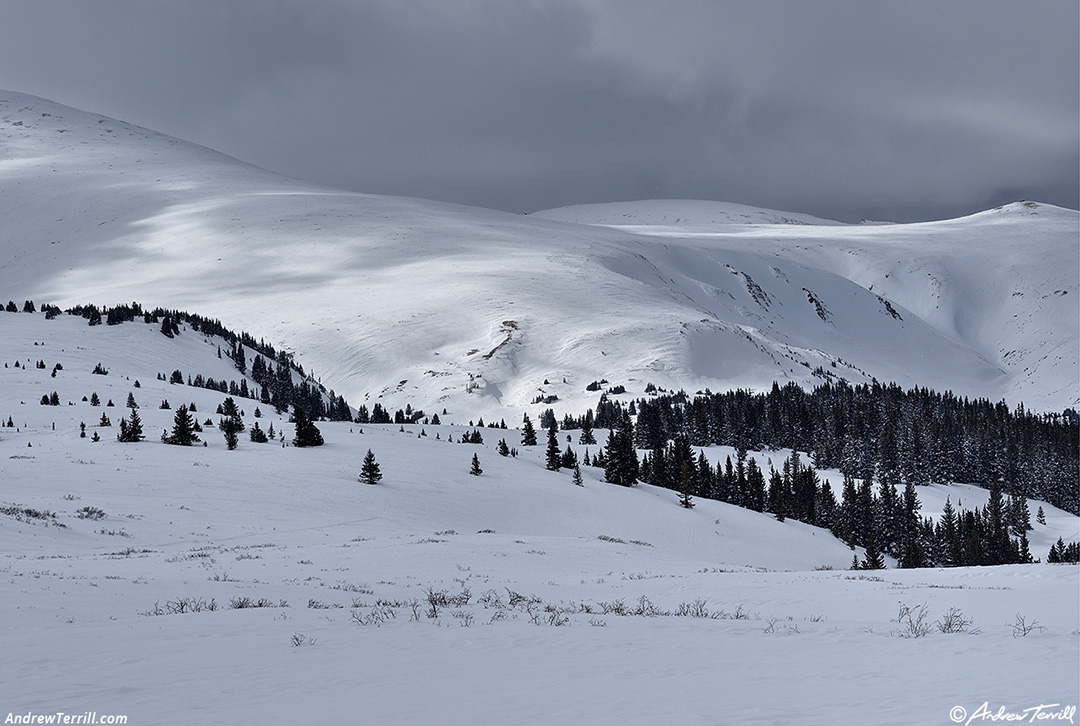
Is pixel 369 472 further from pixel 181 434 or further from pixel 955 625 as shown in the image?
pixel 955 625

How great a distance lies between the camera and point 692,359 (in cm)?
15788

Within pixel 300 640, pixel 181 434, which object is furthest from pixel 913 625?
pixel 181 434

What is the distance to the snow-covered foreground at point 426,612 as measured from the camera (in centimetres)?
865

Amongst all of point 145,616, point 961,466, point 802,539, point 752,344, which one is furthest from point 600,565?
point 752,344

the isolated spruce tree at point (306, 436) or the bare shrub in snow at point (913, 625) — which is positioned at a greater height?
the isolated spruce tree at point (306, 436)

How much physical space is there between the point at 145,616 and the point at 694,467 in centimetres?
6780

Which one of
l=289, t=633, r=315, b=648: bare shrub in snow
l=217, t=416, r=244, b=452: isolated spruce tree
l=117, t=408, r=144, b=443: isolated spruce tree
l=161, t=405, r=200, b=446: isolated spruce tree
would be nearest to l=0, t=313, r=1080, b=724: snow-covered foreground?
l=289, t=633, r=315, b=648: bare shrub in snow

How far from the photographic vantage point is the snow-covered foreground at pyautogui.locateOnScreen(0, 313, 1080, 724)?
28.4 ft

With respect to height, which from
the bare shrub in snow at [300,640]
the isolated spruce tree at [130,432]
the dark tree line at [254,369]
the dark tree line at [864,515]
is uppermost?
the dark tree line at [254,369]

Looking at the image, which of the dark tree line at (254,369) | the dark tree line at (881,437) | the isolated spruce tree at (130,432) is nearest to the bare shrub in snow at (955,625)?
the isolated spruce tree at (130,432)

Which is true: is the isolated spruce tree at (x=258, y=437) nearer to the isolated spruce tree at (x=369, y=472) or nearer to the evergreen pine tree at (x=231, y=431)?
the evergreen pine tree at (x=231, y=431)

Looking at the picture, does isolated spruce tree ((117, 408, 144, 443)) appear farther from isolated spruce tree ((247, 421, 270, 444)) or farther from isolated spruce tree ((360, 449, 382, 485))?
isolated spruce tree ((360, 449, 382, 485))

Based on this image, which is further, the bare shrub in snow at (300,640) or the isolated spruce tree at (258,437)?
the isolated spruce tree at (258,437)

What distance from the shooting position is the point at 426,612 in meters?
14.5
